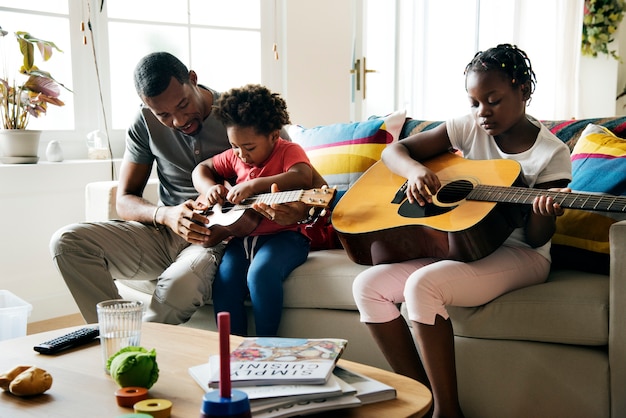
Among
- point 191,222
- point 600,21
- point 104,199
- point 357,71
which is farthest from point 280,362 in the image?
point 600,21

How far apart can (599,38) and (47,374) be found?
5.12m

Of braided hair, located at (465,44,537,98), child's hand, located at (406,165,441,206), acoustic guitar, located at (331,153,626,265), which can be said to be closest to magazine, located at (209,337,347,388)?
acoustic guitar, located at (331,153,626,265)

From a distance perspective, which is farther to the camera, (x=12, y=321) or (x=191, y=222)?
(x=12, y=321)

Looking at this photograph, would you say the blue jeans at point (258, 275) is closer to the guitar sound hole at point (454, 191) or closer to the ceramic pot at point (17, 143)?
the guitar sound hole at point (454, 191)

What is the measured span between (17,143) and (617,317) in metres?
2.35

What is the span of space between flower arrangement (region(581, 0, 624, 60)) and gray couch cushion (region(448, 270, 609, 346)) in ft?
13.5

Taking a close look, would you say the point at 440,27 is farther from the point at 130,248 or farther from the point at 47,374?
the point at 47,374

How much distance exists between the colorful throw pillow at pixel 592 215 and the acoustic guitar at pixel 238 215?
690mm

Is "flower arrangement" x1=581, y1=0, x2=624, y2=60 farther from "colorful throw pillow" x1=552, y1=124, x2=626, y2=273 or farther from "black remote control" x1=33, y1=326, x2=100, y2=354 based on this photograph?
"black remote control" x1=33, y1=326, x2=100, y2=354

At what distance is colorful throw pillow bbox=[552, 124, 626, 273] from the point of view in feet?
5.61

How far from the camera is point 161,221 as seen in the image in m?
2.04

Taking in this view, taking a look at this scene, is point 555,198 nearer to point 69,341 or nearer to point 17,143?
point 69,341

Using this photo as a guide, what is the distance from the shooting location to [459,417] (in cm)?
150

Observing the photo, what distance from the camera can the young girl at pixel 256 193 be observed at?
1.83 meters
